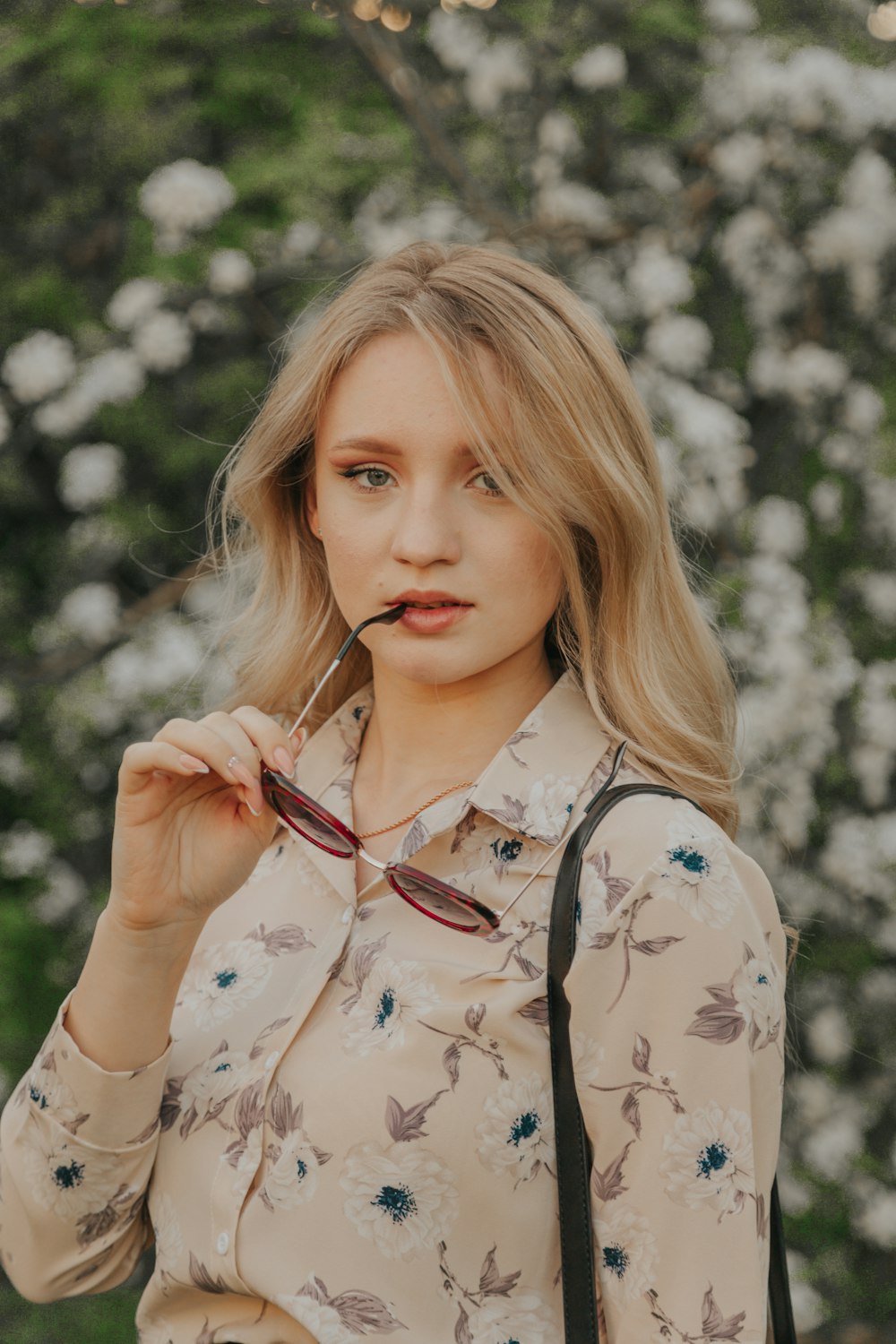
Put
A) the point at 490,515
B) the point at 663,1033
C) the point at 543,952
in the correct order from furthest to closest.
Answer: the point at 490,515 < the point at 543,952 < the point at 663,1033

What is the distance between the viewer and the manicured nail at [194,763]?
154 cm

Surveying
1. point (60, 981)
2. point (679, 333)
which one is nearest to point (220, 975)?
point (60, 981)

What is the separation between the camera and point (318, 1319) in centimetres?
150

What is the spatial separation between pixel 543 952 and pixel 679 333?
258cm

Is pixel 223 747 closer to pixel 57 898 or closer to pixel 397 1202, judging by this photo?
pixel 397 1202

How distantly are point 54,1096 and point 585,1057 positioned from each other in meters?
0.71

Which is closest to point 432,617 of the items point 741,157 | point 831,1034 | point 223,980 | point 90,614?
point 223,980

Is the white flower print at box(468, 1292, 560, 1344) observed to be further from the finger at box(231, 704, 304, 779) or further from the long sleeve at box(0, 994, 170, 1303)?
the finger at box(231, 704, 304, 779)

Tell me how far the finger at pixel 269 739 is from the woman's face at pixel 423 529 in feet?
0.69

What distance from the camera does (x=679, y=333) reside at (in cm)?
376

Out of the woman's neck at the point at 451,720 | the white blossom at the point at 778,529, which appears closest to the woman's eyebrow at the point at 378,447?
the woman's neck at the point at 451,720

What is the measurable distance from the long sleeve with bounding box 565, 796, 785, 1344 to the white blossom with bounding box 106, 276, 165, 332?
2.71m

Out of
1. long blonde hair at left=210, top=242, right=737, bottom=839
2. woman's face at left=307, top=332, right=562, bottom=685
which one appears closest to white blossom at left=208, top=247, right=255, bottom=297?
long blonde hair at left=210, top=242, right=737, bottom=839

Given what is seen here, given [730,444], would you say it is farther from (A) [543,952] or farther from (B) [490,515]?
(A) [543,952]
